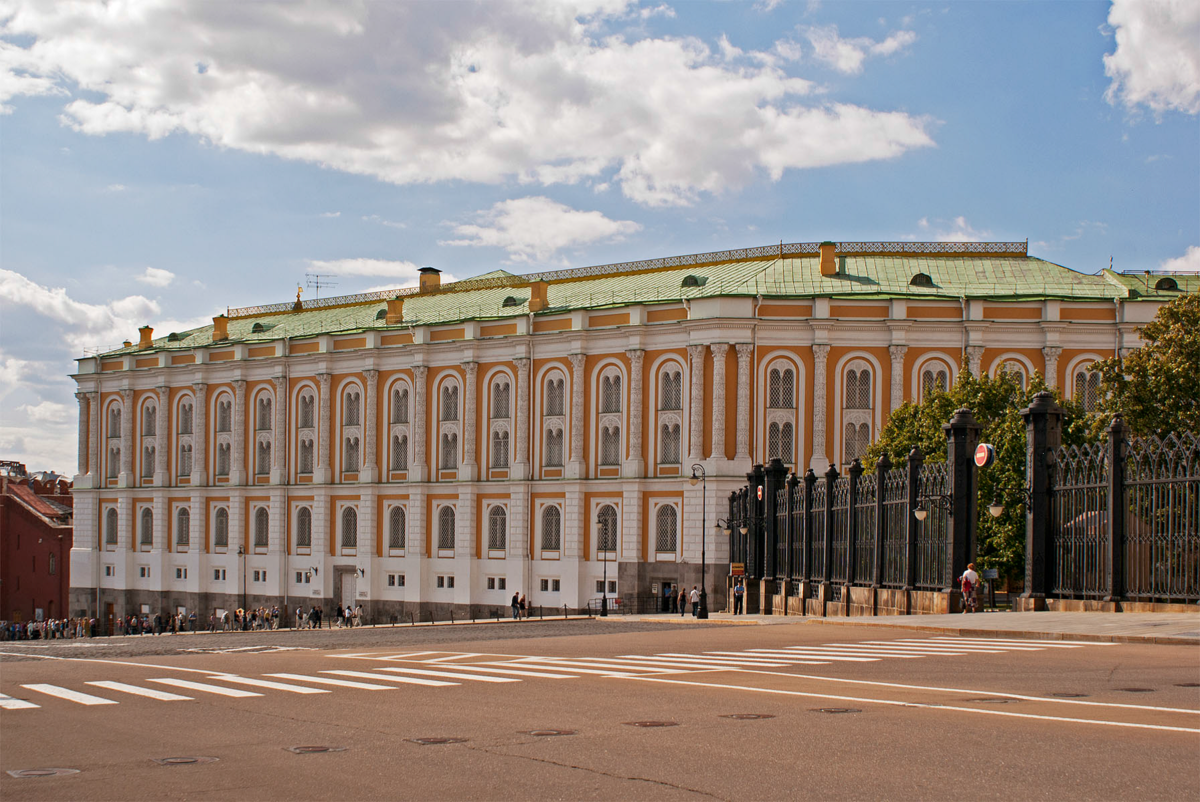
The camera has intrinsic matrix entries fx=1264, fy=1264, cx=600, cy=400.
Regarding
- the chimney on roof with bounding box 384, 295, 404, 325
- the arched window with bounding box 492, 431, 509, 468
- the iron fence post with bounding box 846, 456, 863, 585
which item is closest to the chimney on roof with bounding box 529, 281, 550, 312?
the arched window with bounding box 492, 431, 509, 468

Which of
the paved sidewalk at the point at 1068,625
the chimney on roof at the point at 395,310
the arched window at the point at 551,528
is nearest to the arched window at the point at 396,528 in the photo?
the arched window at the point at 551,528

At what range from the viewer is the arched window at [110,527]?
94938 millimetres

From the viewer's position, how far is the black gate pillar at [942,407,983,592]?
31.0 m

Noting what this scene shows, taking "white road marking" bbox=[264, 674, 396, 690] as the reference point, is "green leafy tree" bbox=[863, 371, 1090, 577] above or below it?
above

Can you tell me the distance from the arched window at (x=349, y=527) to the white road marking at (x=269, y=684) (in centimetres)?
6272

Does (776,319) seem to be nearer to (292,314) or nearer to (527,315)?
(527,315)

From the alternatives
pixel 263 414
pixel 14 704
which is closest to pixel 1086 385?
pixel 263 414

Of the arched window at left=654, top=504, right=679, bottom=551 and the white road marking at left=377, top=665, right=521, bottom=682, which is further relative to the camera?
the arched window at left=654, top=504, right=679, bottom=551

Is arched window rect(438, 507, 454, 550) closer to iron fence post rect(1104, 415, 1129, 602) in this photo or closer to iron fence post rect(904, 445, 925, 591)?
iron fence post rect(904, 445, 925, 591)

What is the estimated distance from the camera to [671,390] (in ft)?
226

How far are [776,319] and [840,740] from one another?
5673 centimetres

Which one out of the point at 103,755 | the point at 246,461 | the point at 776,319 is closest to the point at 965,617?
the point at 103,755

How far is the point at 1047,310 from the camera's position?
65812 millimetres

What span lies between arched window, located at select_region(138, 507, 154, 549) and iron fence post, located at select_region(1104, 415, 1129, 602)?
263 feet
